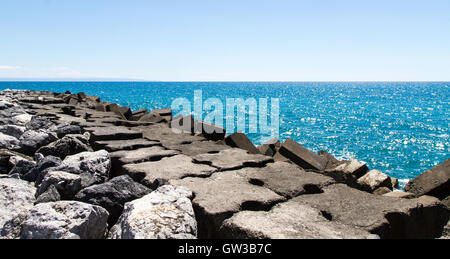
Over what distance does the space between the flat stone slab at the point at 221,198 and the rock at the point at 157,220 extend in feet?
0.53

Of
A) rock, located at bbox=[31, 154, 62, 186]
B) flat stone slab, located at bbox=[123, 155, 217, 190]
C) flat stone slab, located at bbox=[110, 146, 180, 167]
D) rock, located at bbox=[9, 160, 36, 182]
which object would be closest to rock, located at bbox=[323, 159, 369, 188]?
flat stone slab, located at bbox=[123, 155, 217, 190]

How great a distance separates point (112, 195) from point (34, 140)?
7.78 feet

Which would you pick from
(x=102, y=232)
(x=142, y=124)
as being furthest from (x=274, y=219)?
(x=142, y=124)

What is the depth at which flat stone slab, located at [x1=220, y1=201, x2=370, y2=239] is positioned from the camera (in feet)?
6.23

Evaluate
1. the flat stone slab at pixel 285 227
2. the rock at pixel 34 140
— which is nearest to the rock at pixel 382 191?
the flat stone slab at pixel 285 227

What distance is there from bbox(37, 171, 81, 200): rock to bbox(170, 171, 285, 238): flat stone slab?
712mm

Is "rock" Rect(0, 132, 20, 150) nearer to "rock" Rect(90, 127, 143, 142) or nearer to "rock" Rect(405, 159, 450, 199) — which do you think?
"rock" Rect(90, 127, 143, 142)

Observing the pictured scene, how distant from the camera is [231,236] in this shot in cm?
198

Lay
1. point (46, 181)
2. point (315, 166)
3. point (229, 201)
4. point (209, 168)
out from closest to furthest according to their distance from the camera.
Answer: point (229, 201)
point (46, 181)
point (209, 168)
point (315, 166)

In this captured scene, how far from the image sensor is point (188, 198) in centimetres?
231

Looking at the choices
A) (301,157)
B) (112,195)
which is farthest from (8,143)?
(301,157)

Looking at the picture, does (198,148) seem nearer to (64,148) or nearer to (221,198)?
(64,148)

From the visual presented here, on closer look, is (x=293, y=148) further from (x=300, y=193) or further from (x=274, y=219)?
(x=274, y=219)
